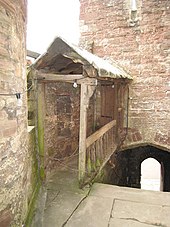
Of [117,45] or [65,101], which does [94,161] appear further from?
[117,45]

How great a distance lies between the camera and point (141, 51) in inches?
271

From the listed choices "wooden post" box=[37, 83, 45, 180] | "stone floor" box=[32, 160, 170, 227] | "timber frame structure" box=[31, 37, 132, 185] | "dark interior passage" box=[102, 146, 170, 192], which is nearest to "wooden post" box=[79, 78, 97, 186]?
"timber frame structure" box=[31, 37, 132, 185]

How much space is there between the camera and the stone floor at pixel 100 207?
335 centimetres

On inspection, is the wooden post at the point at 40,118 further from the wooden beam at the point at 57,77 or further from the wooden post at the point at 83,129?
the wooden post at the point at 83,129

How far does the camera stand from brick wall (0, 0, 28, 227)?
7.74ft

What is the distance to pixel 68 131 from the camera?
20.5 feet

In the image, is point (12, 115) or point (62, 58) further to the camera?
point (62, 58)

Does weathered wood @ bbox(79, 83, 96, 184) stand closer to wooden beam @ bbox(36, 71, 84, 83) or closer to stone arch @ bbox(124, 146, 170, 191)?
wooden beam @ bbox(36, 71, 84, 83)

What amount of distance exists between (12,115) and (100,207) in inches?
89.3

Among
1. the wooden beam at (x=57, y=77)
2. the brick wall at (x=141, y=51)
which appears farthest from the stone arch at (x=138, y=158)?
the wooden beam at (x=57, y=77)

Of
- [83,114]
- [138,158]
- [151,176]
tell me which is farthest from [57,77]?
A: [151,176]

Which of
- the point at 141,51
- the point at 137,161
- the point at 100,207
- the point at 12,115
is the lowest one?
the point at 137,161

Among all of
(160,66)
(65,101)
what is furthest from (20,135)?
(160,66)

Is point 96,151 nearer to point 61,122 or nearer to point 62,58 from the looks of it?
point 61,122
